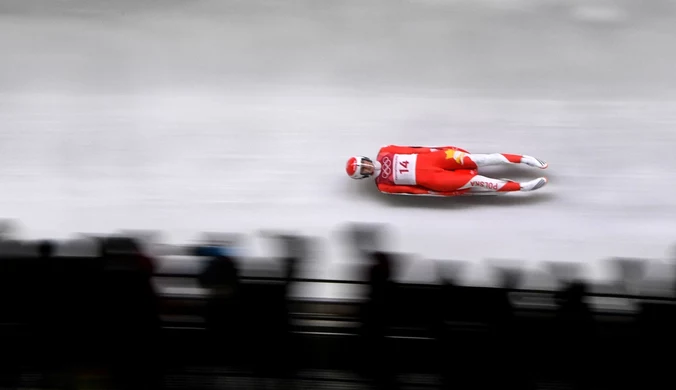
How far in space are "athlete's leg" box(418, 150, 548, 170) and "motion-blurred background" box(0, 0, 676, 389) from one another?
19cm

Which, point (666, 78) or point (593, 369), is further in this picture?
point (666, 78)

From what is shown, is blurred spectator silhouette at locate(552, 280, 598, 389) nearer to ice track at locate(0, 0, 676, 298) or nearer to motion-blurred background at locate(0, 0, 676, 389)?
motion-blurred background at locate(0, 0, 676, 389)

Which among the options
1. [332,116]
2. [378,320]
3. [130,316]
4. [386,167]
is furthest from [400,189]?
[130,316]

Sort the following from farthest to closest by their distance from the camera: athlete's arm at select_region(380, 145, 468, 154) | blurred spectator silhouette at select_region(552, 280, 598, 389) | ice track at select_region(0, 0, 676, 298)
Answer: athlete's arm at select_region(380, 145, 468, 154) → ice track at select_region(0, 0, 676, 298) → blurred spectator silhouette at select_region(552, 280, 598, 389)

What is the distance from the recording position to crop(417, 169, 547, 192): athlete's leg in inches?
150

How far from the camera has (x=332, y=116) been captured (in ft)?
14.5

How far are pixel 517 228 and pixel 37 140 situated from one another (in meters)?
3.22

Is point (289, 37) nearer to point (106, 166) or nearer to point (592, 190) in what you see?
point (106, 166)

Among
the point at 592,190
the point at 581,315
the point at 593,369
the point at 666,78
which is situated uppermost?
the point at 666,78

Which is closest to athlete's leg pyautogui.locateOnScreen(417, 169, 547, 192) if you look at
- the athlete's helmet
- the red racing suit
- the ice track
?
the red racing suit

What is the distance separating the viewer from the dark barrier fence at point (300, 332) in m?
2.29

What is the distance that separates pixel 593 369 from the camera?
2.35m

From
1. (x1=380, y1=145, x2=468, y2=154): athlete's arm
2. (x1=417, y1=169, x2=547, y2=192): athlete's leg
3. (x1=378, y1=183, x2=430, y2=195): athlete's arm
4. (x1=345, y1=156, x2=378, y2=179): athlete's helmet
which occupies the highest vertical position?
(x1=380, y1=145, x2=468, y2=154): athlete's arm

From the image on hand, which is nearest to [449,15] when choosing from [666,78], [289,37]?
[289,37]
